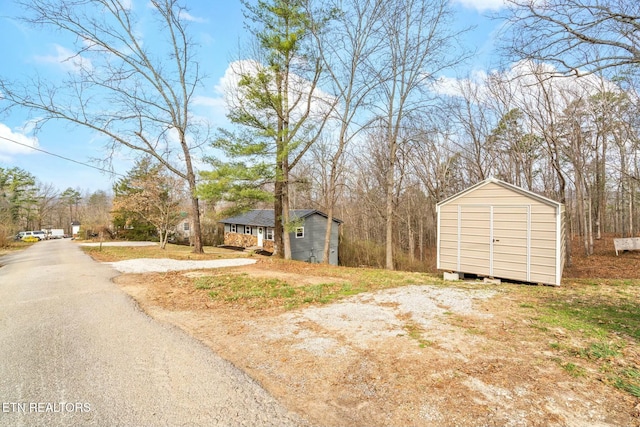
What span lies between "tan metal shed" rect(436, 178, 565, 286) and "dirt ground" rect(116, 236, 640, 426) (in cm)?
203

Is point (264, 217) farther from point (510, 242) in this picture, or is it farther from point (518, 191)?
point (518, 191)

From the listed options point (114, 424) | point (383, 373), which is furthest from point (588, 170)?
A: point (114, 424)

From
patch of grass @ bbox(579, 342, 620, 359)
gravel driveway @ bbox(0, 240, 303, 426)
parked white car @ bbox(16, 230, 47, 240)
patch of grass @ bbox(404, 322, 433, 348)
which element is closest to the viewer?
gravel driveway @ bbox(0, 240, 303, 426)

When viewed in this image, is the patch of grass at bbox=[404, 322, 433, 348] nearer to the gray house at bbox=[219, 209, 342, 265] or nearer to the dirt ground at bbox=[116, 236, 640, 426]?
the dirt ground at bbox=[116, 236, 640, 426]

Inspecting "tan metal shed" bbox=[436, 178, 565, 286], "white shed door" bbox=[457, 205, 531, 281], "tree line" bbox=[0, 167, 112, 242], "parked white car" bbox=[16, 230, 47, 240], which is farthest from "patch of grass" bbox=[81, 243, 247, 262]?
"parked white car" bbox=[16, 230, 47, 240]

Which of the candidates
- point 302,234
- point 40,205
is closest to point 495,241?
point 302,234

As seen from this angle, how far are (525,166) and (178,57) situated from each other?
19.4m

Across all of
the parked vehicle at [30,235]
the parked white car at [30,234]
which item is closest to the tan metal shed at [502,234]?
the parked vehicle at [30,235]

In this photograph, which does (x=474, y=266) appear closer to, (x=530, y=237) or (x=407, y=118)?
(x=530, y=237)

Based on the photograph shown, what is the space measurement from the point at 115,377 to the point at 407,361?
286 cm

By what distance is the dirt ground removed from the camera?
2311mm

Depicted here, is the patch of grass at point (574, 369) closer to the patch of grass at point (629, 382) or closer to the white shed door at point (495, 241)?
the patch of grass at point (629, 382)

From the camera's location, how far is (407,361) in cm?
316

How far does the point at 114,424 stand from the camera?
86.4 inches
